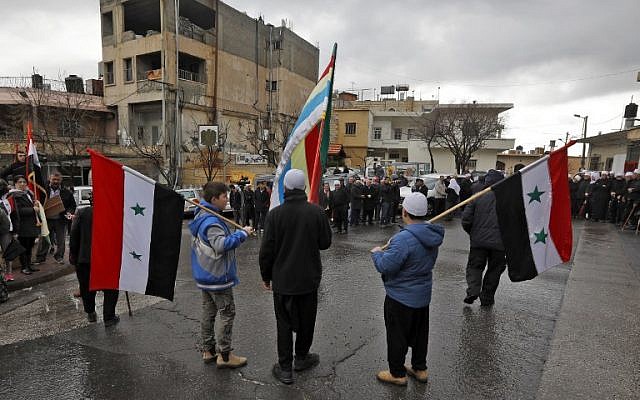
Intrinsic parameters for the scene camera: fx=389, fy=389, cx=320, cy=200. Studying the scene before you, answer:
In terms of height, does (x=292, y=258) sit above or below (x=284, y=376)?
above

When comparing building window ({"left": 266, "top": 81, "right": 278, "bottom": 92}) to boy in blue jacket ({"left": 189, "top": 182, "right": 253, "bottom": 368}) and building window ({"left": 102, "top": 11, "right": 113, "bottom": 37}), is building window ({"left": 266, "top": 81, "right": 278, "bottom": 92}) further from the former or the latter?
boy in blue jacket ({"left": 189, "top": 182, "right": 253, "bottom": 368})

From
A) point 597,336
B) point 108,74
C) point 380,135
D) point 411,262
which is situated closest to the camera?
point 411,262

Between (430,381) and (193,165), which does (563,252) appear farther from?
(193,165)

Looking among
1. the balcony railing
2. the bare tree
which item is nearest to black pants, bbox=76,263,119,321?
the balcony railing

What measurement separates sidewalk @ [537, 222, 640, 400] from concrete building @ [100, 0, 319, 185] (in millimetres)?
25700

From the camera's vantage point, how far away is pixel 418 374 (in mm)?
3551

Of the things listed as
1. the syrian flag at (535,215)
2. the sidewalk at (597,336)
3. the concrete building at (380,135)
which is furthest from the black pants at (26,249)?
the concrete building at (380,135)

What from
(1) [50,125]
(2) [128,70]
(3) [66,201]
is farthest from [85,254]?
(2) [128,70]

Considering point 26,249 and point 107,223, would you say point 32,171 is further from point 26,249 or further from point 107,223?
point 107,223

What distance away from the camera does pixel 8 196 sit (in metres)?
6.71

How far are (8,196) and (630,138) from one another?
24.8 m

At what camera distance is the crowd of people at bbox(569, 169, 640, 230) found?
40.4ft

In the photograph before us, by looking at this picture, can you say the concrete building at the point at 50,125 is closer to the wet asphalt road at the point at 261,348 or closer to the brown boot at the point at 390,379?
the wet asphalt road at the point at 261,348

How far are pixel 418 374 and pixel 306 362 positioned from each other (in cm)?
104
